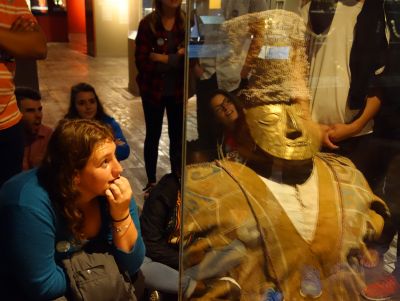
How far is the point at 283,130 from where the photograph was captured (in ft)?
3.73

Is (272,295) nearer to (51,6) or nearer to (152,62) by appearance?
(152,62)

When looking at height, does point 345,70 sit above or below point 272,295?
above

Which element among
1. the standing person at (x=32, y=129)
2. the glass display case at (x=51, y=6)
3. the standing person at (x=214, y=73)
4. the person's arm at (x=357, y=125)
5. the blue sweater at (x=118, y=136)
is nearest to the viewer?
the standing person at (x=214, y=73)

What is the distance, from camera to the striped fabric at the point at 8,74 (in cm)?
124

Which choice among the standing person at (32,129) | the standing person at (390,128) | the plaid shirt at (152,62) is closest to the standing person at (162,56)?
the plaid shirt at (152,62)

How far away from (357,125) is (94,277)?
0.79 meters

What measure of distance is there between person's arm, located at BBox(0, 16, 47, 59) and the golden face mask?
651 mm

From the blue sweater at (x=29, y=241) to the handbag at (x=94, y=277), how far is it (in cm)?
3

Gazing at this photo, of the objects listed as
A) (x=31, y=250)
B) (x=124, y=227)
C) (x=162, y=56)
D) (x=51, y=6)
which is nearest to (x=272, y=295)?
(x=124, y=227)

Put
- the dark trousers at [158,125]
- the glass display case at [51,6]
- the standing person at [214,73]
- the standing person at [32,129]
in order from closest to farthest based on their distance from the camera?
the standing person at [214,73] → the standing person at [32,129] → the dark trousers at [158,125] → the glass display case at [51,6]

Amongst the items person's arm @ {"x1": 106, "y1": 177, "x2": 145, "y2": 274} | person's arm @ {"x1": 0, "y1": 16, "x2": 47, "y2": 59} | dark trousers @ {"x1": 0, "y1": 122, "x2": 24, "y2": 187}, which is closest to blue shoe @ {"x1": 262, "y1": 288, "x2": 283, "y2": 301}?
person's arm @ {"x1": 106, "y1": 177, "x2": 145, "y2": 274}

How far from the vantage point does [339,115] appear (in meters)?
1.17

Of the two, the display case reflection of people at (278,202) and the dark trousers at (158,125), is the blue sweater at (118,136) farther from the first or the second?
the display case reflection of people at (278,202)

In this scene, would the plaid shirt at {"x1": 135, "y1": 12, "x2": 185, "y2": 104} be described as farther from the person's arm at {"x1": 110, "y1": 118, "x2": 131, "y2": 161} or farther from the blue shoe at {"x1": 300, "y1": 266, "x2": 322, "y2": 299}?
the blue shoe at {"x1": 300, "y1": 266, "x2": 322, "y2": 299}
